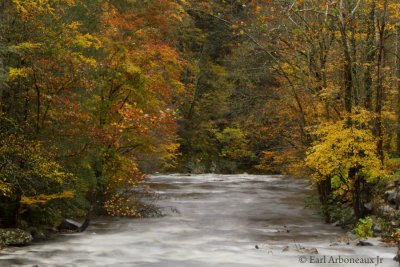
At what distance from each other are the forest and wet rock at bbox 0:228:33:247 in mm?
821

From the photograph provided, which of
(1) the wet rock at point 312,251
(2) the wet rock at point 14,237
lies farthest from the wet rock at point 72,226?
(1) the wet rock at point 312,251

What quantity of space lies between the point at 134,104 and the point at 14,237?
5872 millimetres

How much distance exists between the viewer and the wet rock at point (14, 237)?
43.0 feet


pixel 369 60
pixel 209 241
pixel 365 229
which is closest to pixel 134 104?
pixel 209 241

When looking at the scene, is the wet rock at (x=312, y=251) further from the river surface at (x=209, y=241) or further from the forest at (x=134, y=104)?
the forest at (x=134, y=104)

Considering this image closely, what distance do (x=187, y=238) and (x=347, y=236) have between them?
16.0 ft

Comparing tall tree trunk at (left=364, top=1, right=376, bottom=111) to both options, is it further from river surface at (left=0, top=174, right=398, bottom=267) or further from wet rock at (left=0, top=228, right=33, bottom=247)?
wet rock at (left=0, top=228, right=33, bottom=247)

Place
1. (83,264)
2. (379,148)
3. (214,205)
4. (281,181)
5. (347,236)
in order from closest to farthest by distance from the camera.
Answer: (83,264)
(347,236)
(379,148)
(214,205)
(281,181)

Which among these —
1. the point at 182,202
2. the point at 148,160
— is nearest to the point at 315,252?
the point at 148,160

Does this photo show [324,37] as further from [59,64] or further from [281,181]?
[281,181]

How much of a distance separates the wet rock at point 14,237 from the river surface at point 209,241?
0.25 metres

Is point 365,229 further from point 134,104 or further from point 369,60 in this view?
point 134,104

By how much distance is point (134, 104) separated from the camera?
17.0m

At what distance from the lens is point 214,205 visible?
23.7 m
